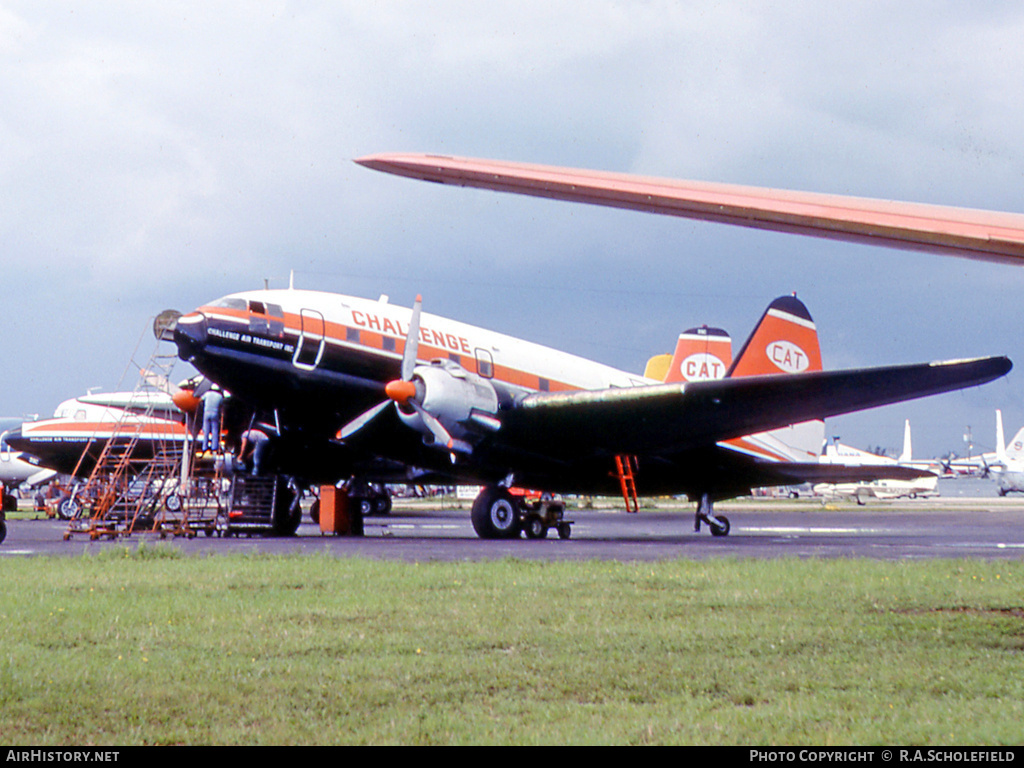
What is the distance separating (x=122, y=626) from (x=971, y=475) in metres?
115

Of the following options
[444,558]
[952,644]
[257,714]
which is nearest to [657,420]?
[444,558]

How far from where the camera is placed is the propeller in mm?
21578

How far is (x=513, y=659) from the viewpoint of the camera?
7426 mm

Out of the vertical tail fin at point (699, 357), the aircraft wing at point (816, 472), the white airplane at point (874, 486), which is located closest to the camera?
the aircraft wing at point (816, 472)

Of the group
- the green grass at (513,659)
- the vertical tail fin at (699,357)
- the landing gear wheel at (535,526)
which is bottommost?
the green grass at (513,659)

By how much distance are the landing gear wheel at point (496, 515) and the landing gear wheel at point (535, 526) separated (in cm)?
35

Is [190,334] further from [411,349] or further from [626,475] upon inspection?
[626,475]

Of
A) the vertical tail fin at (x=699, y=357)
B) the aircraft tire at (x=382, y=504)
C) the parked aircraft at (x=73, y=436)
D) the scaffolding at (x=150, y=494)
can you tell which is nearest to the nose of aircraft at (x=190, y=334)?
the scaffolding at (x=150, y=494)

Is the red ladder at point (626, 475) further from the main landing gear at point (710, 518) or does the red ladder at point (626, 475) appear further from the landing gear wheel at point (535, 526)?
the main landing gear at point (710, 518)

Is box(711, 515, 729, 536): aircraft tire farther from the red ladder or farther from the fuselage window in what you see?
the fuselage window

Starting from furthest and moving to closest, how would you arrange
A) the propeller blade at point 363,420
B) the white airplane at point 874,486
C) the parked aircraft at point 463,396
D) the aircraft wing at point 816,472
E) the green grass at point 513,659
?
1. the white airplane at point 874,486
2. the aircraft wing at point 816,472
3. the propeller blade at point 363,420
4. the parked aircraft at point 463,396
5. the green grass at point 513,659

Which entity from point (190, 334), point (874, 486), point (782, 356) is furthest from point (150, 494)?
point (874, 486)

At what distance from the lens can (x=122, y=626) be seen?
8.85 m

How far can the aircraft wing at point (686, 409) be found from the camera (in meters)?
21.0
